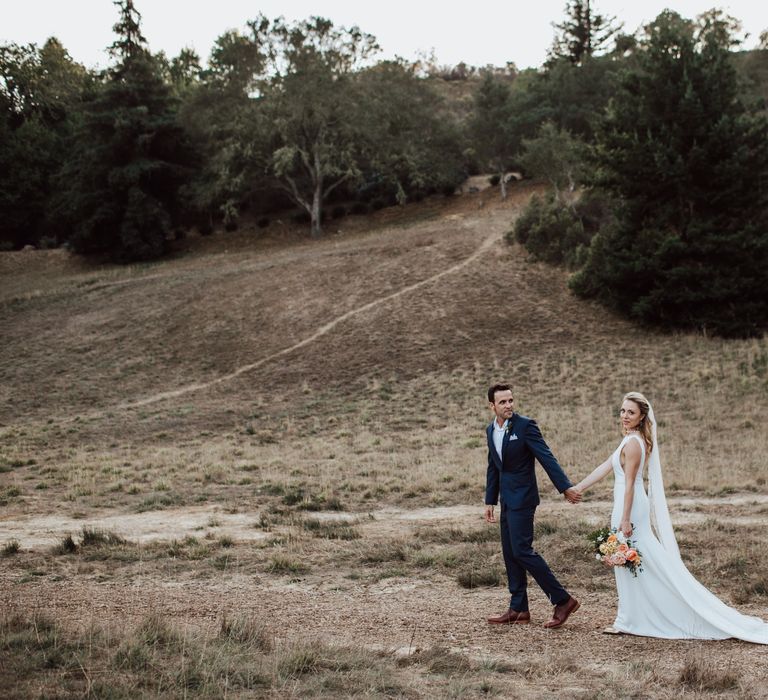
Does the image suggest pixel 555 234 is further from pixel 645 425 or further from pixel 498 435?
pixel 645 425

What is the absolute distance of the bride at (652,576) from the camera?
6961 mm

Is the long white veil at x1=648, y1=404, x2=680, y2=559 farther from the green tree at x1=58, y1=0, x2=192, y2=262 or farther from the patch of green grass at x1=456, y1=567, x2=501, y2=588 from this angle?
the green tree at x1=58, y1=0, x2=192, y2=262

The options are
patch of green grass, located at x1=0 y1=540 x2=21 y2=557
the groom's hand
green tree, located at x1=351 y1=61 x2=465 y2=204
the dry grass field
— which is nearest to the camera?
the dry grass field

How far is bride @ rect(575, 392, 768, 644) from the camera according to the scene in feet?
22.8

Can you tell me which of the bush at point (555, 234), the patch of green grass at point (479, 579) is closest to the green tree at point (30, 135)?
the bush at point (555, 234)

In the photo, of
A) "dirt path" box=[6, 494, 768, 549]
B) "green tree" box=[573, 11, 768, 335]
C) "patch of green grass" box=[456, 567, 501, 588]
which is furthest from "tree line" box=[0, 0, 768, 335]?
"patch of green grass" box=[456, 567, 501, 588]

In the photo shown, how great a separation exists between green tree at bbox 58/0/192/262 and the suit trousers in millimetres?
44939

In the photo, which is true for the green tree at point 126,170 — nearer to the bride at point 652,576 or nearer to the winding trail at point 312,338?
the winding trail at point 312,338

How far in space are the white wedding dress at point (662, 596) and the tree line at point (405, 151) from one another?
81.1 ft

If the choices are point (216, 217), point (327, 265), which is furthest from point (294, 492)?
point (216, 217)

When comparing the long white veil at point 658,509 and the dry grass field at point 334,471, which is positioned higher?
the long white veil at point 658,509

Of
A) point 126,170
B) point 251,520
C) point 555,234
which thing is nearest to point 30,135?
point 126,170

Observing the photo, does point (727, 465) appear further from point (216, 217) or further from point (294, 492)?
point (216, 217)

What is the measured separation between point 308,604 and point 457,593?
5.39 ft
